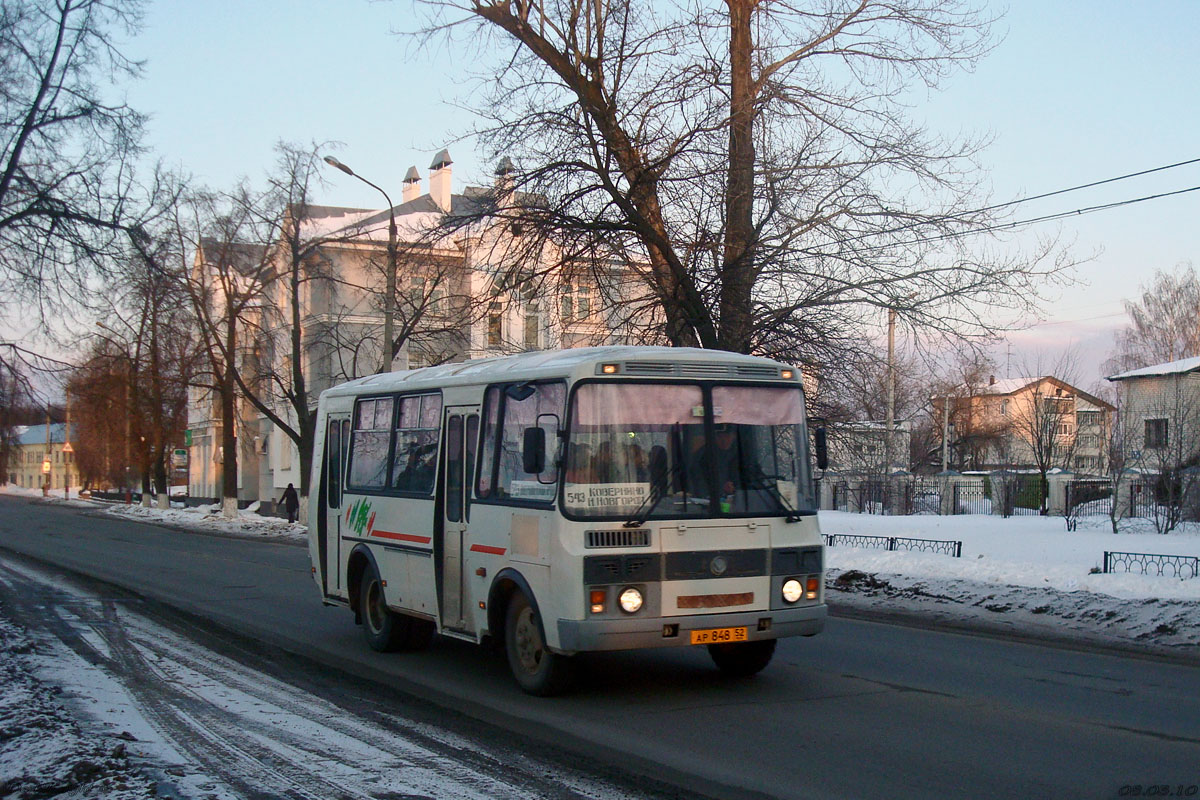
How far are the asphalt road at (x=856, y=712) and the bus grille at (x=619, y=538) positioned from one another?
125 cm

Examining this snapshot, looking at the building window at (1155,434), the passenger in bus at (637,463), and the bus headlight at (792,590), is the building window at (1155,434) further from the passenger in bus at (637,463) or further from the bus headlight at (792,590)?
the passenger in bus at (637,463)

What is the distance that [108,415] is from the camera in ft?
192

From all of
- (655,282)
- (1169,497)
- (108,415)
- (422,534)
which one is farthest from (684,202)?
(108,415)

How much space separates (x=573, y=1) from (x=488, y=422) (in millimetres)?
12755

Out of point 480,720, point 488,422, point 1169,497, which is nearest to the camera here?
point 480,720

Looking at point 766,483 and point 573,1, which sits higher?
point 573,1

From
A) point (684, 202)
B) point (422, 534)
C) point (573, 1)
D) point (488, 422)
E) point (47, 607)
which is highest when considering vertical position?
point (573, 1)

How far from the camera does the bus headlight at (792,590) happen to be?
29.2 ft

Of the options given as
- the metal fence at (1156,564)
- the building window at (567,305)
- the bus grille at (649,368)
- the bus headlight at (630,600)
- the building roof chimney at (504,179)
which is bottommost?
the metal fence at (1156,564)

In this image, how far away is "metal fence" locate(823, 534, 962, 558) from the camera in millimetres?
22609

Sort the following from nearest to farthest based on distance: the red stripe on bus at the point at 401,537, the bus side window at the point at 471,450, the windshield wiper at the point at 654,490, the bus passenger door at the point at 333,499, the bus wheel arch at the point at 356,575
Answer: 1. the windshield wiper at the point at 654,490
2. the bus side window at the point at 471,450
3. the red stripe on bus at the point at 401,537
4. the bus wheel arch at the point at 356,575
5. the bus passenger door at the point at 333,499

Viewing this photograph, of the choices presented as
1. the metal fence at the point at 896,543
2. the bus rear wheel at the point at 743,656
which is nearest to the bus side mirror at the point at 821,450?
the bus rear wheel at the point at 743,656

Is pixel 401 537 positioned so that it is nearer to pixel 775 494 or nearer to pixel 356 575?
pixel 356 575

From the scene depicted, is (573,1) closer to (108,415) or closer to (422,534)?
(422,534)
